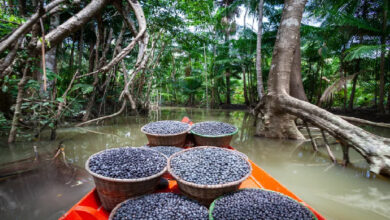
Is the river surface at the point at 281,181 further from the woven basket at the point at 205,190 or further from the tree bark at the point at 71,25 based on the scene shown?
the tree bark at the point at 71,25

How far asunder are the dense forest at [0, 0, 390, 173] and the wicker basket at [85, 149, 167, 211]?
2.86ft

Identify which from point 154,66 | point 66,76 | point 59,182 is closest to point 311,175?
point 59,182

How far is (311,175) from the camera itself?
2.64 m

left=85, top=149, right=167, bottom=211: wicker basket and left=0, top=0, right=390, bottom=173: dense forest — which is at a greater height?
left=0, top=0, right=390, bottom=173: dense forest

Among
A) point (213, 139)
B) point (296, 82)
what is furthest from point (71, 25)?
point (296, 82)

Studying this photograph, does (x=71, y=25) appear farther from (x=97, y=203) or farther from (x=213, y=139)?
(x=213, y=139)

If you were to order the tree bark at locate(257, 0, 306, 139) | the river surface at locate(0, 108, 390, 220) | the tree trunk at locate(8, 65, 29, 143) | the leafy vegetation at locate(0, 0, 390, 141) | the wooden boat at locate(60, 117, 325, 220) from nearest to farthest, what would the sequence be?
1. the wooden boat at locate(60, 117, 325, 220)
2. the river surface at locate(0, 108, 390, 220)
3. the tree trunk at locate(8, 65, 29, 143)
4. the leafy vegetation at locate(0, 0, 390, 141)
5. the tree bark at locate(257, 0, 306, 139)

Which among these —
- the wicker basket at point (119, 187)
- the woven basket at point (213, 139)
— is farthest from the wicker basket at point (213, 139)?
the wicker basket at point (119, 187)

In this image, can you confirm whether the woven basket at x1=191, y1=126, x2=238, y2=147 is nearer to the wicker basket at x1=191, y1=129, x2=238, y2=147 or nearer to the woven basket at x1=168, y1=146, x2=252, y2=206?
the wicker basket at x1=191, y1=129, x2=238, y2=147

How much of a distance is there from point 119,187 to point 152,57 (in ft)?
19.7

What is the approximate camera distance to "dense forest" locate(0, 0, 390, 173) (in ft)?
7.43

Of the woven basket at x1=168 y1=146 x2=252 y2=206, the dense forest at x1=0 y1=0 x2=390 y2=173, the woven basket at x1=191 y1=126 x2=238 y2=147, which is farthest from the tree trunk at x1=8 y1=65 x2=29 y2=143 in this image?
the woven basket at x1=168 y1=146 x2=252 y2=206

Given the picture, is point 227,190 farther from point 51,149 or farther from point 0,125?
point 0,125

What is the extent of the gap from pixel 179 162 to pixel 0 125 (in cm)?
401
